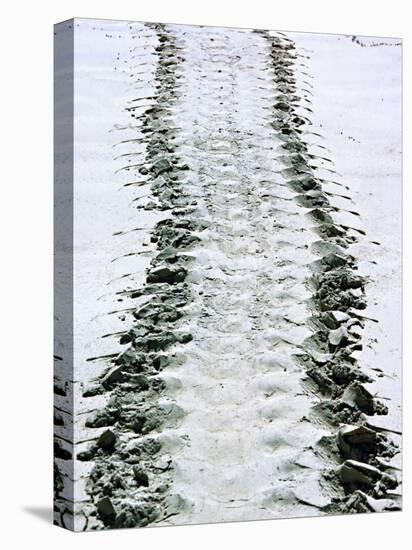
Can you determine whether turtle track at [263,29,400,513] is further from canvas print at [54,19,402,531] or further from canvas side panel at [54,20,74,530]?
canvas side panel at [54,20,74,530]

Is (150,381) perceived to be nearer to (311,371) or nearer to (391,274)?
(311,371)

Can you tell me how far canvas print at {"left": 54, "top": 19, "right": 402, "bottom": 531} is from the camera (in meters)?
8.51

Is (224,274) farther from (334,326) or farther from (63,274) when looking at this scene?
(63,274)

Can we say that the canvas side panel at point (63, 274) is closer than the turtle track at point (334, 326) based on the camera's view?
Yes

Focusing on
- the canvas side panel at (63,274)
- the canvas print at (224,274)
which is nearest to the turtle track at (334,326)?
the canvas print at (224,274)

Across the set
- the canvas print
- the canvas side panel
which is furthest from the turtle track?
the canvas side panel

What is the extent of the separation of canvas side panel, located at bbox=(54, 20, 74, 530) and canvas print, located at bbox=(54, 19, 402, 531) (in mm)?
17

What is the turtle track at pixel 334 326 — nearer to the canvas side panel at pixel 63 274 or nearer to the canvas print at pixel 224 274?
the canvas print at pixel 224 274

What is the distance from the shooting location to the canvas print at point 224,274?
8508mm

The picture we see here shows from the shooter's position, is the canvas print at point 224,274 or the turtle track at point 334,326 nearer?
the canvas print at point 224,274

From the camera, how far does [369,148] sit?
30.0 feet

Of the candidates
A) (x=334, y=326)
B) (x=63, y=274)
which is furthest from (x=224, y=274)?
(x=63, y=274)

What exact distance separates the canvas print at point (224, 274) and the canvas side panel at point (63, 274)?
17 millimetres

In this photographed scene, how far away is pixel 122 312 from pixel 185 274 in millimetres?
401
